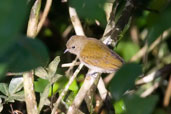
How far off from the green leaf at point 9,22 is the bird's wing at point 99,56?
8.87ft

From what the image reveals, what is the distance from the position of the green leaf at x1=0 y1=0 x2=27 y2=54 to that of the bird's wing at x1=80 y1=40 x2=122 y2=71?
2.70m

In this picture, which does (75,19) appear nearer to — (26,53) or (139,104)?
(139,104)

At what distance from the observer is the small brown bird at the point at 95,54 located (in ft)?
11.2

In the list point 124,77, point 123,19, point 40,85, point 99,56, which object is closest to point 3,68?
point 124,77

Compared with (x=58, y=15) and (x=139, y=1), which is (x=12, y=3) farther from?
(x=58, y=15)

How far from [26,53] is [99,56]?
3.05 meters

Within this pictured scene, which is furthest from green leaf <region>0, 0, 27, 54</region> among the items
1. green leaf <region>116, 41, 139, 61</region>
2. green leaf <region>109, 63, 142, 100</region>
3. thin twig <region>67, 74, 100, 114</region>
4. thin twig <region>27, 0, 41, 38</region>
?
green leaf <region>116, 41, 139, 61</region>

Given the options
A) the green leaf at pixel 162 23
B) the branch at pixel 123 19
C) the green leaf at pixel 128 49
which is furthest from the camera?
the green leaf at pixel 128 49

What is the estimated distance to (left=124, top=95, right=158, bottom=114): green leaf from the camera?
77 cm

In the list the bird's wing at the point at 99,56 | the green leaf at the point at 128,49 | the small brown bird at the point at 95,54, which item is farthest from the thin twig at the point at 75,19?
the green leaf at the point at 128,49

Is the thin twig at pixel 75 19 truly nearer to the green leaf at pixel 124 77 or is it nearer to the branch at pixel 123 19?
the branch at pixel 123 19

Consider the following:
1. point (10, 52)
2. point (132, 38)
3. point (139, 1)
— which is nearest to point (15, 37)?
point (10, 52)

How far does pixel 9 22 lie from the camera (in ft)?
1.85

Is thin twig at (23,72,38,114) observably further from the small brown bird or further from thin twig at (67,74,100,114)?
the small brown bird
